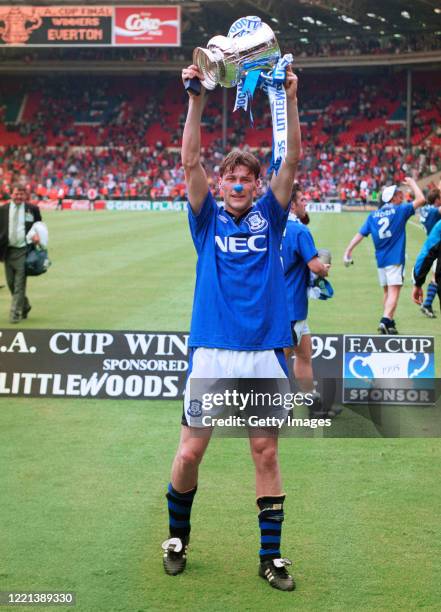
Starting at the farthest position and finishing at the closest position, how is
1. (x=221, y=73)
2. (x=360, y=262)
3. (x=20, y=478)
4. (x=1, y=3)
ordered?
(x=1, y=3) → (x=360, y=262) → (x=20, y=478) → (x=221, y=73)

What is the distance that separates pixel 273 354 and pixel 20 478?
2581 mm

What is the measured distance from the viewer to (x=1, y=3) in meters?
56.3

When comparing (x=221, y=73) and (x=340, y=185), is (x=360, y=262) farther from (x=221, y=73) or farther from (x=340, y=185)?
(x=340, y=185)

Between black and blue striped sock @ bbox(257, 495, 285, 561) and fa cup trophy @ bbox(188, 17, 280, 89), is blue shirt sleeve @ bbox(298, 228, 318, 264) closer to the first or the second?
fa cup trophy @ bbox(188, 17, 280, 89)

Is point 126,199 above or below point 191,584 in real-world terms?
below

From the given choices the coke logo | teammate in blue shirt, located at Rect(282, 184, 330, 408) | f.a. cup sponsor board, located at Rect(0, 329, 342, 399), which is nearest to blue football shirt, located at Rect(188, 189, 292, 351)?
teammate in blue shirt, located at Rect(282, 184, 330, 408)

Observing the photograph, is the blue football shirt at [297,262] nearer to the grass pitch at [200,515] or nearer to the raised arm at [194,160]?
the grass pitch at [200,515]

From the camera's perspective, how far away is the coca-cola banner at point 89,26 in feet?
178

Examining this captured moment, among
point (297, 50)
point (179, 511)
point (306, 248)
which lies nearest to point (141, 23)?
point (297, 50)

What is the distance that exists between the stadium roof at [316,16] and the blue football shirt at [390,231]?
4052 cm

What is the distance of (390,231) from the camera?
12.6m

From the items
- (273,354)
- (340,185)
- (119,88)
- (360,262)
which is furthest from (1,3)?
(273,354)

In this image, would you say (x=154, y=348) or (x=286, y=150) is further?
(x=154, y=348)

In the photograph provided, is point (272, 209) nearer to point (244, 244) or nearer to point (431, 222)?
point (244, 244)
